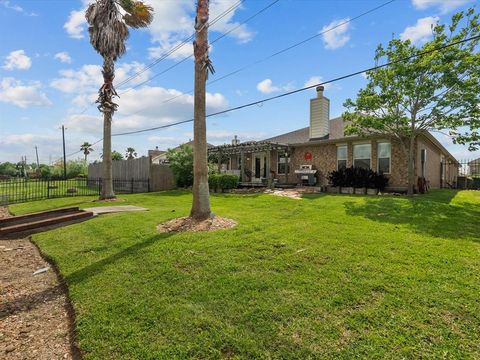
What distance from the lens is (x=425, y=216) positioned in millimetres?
7520

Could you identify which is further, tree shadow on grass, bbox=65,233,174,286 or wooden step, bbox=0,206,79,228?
wooden step, bbox=0,206,79,228

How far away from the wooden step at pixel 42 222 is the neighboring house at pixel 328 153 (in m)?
9.97

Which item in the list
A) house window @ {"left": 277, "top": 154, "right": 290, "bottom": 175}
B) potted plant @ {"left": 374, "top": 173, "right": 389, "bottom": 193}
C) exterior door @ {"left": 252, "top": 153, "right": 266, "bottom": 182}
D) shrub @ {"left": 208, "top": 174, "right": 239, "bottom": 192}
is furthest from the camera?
exterior door @ {"left": 252, "top": 153, "right": 266, "bottom": 182}

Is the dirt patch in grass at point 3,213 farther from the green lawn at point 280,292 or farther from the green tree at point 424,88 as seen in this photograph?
the green tree at point 424,88

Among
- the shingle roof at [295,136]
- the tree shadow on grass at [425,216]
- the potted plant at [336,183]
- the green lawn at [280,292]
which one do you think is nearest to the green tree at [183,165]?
the shingle roof at [295,136]

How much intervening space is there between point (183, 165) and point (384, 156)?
11.1 m

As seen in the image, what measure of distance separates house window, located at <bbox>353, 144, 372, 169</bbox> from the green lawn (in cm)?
894

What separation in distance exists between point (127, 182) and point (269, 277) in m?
19.0

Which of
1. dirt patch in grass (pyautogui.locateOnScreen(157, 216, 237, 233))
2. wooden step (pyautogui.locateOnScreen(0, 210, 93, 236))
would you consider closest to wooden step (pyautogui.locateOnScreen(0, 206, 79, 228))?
wooden step (pyautogui.locateOnScreen(0, 210, 93, 236))

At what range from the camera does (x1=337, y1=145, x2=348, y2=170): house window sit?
15.9 m

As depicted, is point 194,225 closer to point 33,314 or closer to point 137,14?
point 33,314

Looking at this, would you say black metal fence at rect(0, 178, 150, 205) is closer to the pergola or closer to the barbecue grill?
the pergola

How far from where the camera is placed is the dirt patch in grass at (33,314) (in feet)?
9.95

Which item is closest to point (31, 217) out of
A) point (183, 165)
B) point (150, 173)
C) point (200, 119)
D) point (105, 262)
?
point (105, 262)
